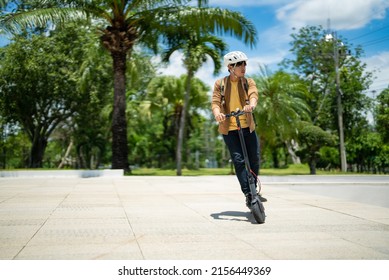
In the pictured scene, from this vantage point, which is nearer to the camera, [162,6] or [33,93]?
[162,6]

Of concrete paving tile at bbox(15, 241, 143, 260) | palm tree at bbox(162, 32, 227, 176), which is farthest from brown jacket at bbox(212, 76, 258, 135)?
palm tree at bbox(162, 32, 227, 176)

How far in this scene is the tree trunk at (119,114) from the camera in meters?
16.4

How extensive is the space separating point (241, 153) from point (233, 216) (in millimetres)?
778

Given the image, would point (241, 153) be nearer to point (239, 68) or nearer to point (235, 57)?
point (239, 68)

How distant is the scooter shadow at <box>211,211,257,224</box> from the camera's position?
470cm

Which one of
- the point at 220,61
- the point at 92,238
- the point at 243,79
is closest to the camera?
the point at 92,238

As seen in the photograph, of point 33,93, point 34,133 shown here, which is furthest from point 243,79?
point 34,133

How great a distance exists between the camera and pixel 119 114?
16469mm

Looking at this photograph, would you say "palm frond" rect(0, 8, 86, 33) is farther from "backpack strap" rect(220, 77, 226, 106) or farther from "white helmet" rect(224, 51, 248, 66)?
"white helmet" rect(224, 51, 248, 66)

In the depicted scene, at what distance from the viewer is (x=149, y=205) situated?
20.1ft
